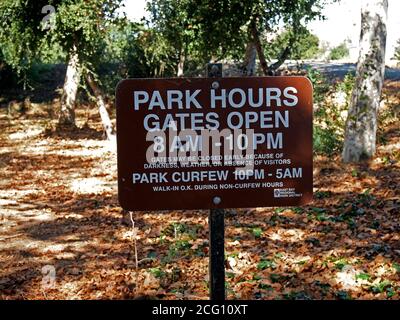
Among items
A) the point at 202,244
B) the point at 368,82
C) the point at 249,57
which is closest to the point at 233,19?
the point at 249,57

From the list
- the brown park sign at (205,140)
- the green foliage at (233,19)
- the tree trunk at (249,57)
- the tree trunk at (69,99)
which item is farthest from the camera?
the tree trunk at (69,99)

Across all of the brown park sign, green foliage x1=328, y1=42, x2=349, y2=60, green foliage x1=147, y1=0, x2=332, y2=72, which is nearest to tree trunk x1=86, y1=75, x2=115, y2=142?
green foliage x1=147, y1=0, x2=332, y2=72

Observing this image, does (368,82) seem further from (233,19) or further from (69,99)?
(69,99)

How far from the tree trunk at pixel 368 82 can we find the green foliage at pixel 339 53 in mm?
40900

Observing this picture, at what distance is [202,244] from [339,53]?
152 ft

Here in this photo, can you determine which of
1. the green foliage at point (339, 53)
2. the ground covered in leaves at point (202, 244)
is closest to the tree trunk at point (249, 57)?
the ground covered in leaves at point (202, 244)

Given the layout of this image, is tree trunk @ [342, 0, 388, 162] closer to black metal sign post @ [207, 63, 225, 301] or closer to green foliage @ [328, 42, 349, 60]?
black metal sign post @ [207, 63, 225, 301]

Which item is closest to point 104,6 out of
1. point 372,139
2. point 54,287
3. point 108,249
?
point 372,139

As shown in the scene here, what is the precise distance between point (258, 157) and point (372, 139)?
7.27 meters

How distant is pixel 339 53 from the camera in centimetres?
4978

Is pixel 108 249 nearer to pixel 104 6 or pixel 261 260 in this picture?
pixel 261 260

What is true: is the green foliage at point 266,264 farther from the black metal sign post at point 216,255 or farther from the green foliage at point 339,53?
the green foliage at point 339,53

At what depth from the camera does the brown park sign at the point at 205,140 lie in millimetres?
3379

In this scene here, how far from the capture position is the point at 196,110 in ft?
11.1
